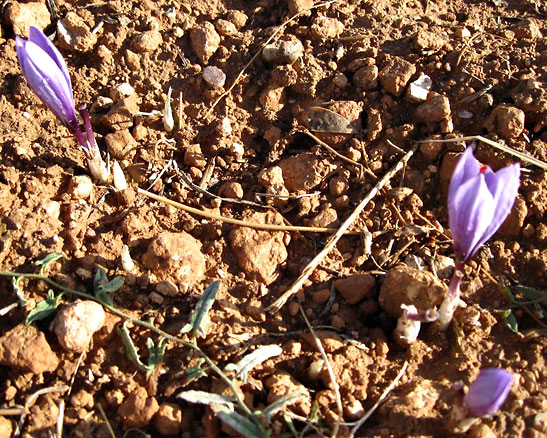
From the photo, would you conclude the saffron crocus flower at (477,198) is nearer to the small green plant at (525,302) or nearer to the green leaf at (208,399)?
the small green plant at (525,302)

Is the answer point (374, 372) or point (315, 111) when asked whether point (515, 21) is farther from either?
point (374, 372)

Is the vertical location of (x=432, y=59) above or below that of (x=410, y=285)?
above

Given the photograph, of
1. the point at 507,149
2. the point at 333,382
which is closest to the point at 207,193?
the point at 333,382

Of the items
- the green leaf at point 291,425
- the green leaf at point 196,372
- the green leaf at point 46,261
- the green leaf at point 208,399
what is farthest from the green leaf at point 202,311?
the green leaf at point 46,261

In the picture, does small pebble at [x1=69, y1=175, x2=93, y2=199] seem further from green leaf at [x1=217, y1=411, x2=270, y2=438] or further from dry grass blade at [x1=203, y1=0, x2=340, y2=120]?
green leaf at [x1=217, y1=411, x2=270, y2=438]

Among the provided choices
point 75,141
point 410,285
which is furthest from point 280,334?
point 75,141

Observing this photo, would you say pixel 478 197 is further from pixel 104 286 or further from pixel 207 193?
pixel 104 286

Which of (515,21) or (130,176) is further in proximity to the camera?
(515,21)
